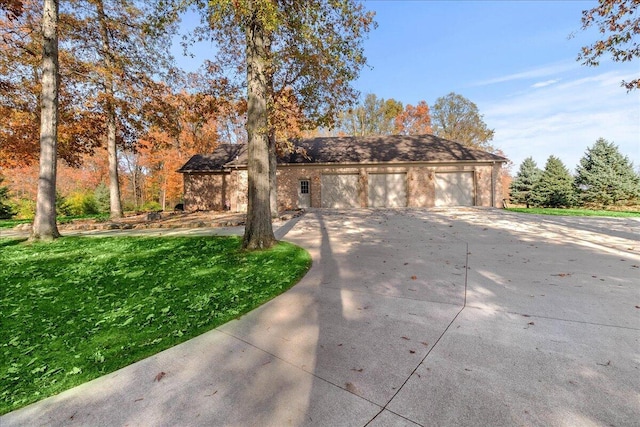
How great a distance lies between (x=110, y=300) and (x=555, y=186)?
80.0 feet

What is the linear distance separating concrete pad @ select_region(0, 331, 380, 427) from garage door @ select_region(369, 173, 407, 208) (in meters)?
16.5

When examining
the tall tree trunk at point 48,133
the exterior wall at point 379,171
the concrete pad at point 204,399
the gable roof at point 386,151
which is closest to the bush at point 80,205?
the exterior wall at point 379,171

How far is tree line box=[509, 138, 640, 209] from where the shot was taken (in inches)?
722

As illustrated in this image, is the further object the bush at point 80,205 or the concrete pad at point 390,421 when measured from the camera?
the bush at point 80,205

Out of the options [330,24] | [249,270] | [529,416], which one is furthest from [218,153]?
[529,416]

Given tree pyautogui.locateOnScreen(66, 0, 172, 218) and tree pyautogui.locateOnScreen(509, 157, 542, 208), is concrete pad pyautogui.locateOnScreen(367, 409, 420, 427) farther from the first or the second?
tree pyautogui.locateOnScreen(509, 157, 542, 208)

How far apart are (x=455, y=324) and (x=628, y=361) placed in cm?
125

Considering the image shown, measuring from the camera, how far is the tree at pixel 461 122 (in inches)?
1253

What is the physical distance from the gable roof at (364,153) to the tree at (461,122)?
1430cm

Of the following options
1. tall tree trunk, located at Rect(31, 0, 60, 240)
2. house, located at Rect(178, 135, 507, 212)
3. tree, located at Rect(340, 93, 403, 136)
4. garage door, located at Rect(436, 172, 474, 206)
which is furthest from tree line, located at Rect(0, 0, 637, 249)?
tree, located at Rect(340, 93, 403, 136)

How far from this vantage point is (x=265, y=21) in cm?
545

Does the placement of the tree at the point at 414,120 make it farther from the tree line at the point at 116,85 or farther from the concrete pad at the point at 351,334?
the concrete pad at the point at 351,334

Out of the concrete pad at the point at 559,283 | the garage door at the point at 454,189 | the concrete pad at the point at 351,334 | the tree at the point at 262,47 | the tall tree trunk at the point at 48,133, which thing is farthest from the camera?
the garage door at the point at 454,189

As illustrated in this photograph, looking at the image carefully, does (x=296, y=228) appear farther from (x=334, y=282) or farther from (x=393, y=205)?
(x=393, y=205)
